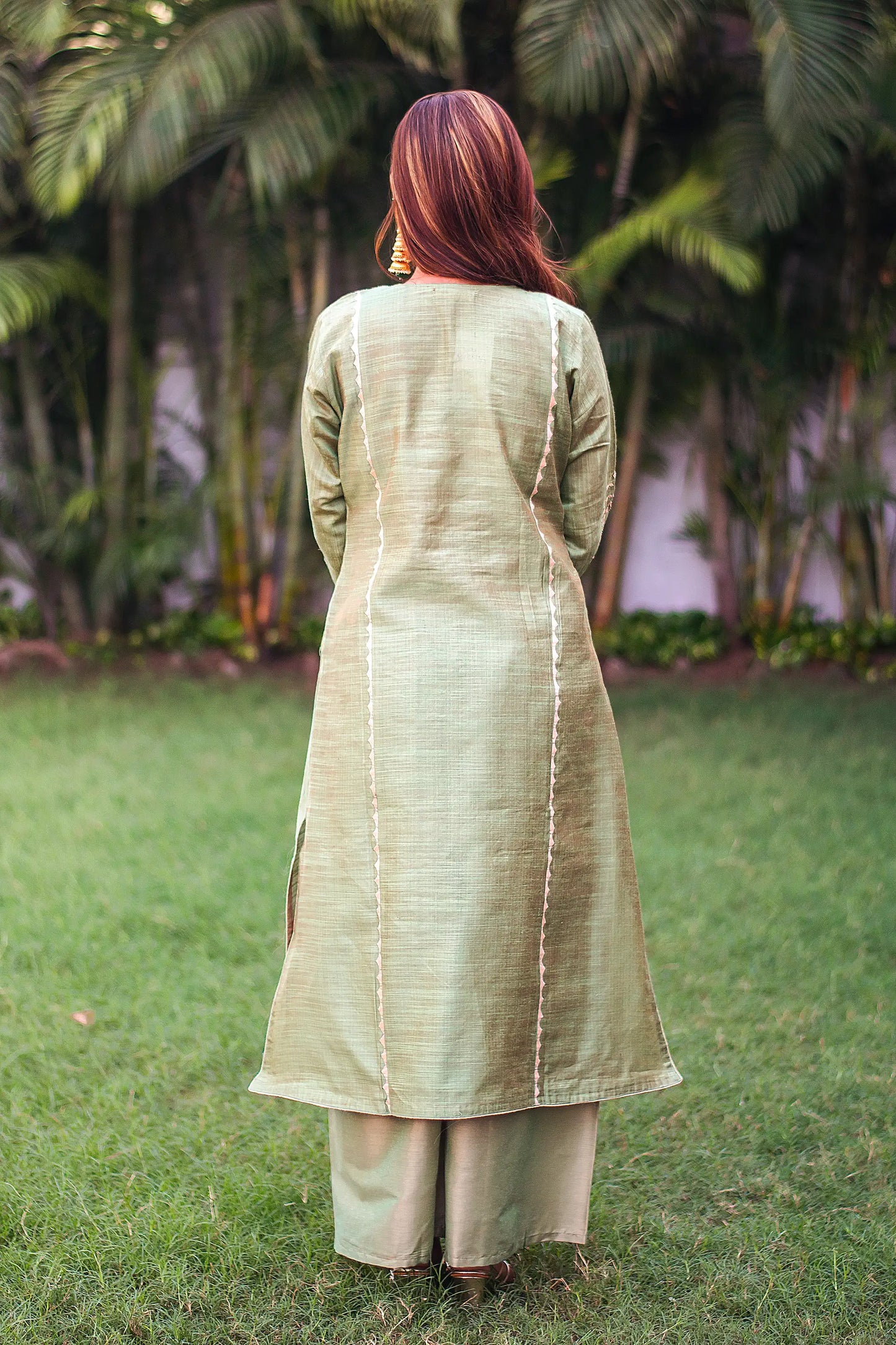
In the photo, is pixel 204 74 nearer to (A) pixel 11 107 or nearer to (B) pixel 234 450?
(A) pixel 11 107

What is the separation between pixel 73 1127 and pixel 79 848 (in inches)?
69.4

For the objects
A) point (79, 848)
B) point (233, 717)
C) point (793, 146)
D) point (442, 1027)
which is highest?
point (793, 146)

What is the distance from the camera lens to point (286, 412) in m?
7.52

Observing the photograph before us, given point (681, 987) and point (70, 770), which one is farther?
point (70, 770)

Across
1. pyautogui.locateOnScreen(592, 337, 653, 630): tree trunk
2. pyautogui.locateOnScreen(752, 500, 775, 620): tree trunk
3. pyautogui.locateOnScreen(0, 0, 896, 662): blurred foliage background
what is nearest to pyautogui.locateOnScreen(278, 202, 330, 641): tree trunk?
pyautogui.locateOnScreen(0, 0, 896, 662): blurred foliage background

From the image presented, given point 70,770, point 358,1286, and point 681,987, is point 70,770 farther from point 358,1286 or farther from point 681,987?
point 358,1286

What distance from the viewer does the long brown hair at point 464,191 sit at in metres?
→ 1.85

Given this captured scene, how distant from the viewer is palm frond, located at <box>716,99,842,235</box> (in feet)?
18.9

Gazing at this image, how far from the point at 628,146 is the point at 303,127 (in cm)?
167

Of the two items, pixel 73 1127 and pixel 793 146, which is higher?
pixel 793 146

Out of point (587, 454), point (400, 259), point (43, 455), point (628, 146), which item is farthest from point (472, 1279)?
point (43, 455)

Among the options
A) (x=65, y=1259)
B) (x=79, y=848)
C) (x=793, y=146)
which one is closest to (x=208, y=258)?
(x=793, y=146)

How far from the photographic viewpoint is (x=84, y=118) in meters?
5.90

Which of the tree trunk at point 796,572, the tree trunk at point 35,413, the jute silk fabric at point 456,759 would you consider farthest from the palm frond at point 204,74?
the jute silk fabric at point 456,759
